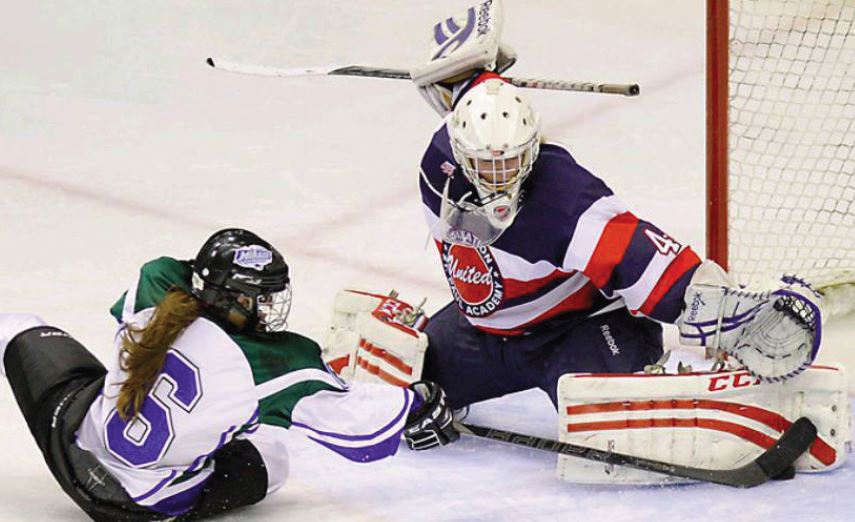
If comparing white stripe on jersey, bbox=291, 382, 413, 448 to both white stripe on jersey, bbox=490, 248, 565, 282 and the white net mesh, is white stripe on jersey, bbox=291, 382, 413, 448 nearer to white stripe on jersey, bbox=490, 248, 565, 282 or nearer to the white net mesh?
white stripe on jersey, bbox=490, 248, 565, 282

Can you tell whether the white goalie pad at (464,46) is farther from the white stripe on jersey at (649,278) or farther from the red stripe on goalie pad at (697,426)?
the red stripe on goalie pad at (697,426)

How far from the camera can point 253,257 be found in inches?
101

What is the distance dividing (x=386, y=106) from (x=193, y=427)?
8.22 feet


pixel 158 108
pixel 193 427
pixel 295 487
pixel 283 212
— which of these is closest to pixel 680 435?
pixel 295 487

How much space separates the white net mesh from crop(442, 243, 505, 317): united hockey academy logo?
0.75 m

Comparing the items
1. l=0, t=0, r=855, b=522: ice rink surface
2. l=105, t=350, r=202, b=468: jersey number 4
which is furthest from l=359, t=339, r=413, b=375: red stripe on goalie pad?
l=105, t=350, r=202, b=468: jersey number 4

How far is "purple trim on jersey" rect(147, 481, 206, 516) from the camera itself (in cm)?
265

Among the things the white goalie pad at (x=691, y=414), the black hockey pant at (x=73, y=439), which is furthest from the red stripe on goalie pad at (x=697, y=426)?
the black hockey pant at (x=73, y=439)

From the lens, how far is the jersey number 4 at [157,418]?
8.25ft

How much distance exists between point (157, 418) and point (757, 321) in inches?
37.4

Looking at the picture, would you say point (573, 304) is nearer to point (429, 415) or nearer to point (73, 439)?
point (429, 415)

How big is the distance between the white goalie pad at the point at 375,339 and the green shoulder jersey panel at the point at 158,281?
0.64 m

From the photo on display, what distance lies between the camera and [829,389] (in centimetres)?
287

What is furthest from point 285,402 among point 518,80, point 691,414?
point 518,80
